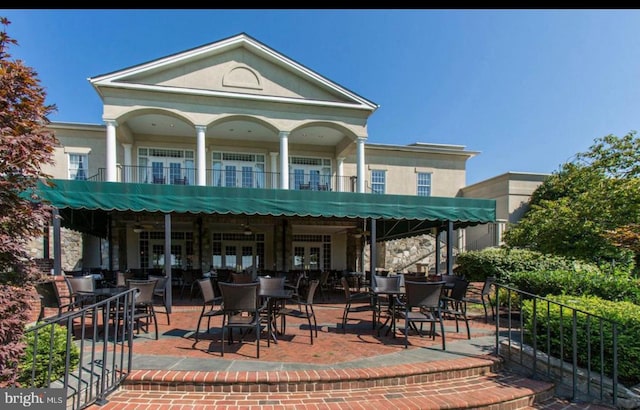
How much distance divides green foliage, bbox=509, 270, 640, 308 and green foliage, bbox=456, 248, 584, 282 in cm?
445

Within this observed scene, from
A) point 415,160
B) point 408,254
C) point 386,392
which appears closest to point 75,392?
point 386,392

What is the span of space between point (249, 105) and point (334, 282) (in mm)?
8082

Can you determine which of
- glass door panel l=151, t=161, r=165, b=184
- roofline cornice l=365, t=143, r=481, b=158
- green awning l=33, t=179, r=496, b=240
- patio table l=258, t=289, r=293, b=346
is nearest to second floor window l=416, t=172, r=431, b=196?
roofline cornice l=365, t=143, r=481, b=158

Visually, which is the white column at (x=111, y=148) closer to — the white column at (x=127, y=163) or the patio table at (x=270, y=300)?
the white column at (x=127, y=163)

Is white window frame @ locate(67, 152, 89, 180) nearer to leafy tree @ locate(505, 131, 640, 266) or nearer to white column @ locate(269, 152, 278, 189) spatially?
white column @ locate(269, 152, 278, 189)

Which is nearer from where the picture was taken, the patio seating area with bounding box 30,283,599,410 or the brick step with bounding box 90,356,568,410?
the brick step with bounding box 90,356,568,410

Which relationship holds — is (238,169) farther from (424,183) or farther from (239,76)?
(424,183)

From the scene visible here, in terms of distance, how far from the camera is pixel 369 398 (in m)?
3.54

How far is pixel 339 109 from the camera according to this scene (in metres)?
14.8

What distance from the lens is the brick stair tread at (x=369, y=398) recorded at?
3346mm

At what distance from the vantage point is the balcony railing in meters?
15.5

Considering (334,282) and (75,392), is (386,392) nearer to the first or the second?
(75,392)

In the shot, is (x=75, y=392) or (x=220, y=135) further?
(x=220, y=135)

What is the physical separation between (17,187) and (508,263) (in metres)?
13.3
